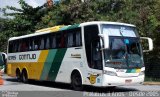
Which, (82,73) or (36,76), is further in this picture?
(36,76)

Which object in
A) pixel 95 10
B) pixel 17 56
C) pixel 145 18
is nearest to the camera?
pixel 17 56

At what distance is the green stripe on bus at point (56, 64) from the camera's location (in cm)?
2059

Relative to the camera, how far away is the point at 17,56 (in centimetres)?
2644

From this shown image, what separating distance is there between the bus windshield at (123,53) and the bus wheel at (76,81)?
2303 millimetres

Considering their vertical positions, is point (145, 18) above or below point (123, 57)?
above

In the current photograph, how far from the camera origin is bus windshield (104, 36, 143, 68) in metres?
17.3

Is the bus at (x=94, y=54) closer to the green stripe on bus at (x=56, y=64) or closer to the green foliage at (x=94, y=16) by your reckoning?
the green stripe on bus at (x=56, y=64)

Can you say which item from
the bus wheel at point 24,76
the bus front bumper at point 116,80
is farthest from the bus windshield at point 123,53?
the bus wheel at point 24,76

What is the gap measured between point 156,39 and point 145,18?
3321 mm

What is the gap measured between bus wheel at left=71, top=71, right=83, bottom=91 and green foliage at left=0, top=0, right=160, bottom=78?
848 cm

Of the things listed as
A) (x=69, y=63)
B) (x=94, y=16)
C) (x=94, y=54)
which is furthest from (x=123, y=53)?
(x=94, y=16)

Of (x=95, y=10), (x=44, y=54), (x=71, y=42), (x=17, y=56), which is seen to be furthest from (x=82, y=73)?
(x=95, y=10)

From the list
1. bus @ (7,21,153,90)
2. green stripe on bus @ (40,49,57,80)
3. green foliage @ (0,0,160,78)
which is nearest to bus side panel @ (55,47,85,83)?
bus @ (7,21,153,90)

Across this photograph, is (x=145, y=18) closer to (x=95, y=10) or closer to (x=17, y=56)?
(x=95, y=10)
